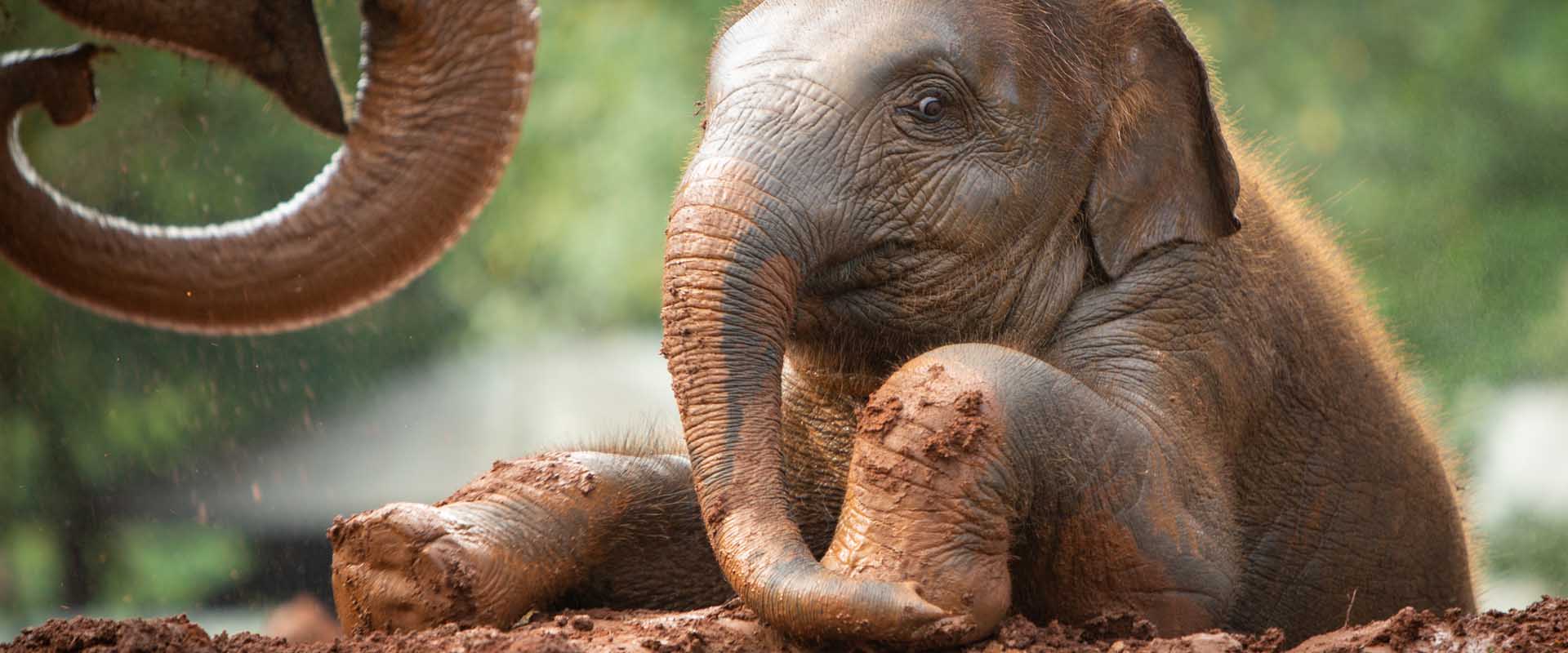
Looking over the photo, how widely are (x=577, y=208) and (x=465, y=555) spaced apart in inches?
→ 383

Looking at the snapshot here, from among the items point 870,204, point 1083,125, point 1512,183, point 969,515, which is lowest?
point 969,515

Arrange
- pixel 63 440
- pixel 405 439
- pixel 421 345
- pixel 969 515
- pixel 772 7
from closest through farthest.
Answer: pixel 969 515 < pixel 772 7 < pixel 63 440 < pixel 421 345 < pixel 405 439

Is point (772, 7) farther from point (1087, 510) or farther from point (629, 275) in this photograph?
point (629, 275)

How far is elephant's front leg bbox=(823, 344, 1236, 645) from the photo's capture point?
11.7 feet

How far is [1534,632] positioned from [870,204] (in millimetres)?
1537

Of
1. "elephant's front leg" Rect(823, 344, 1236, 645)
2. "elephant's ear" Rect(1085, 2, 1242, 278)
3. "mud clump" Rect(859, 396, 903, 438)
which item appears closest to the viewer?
"elephant's front leg" Rect(823, 344, 1236, 645)

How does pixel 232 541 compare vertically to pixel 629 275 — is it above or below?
below

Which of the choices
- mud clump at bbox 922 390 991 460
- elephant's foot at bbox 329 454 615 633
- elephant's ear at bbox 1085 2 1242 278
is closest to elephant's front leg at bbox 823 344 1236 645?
mud clump at bbox 922 390 991 460

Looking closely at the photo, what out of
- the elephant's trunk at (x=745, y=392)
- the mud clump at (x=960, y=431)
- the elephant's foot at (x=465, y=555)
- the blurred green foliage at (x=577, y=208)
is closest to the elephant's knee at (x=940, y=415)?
the mud clump at (x=960, y=431)

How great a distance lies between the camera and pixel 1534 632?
3.63 meters

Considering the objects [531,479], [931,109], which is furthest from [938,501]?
[531,479]

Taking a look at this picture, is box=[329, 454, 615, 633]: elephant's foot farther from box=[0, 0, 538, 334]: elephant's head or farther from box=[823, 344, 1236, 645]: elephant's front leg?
box=[823, 344, 1236, 645]: elephant's front leg

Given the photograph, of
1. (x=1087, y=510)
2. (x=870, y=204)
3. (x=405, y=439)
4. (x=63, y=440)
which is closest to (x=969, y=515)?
(x=1087, y=510)

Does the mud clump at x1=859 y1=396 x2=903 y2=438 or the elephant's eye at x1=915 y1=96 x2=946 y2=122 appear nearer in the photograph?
the mud clump at x1=859 y1=396 x2=903 y2=438
